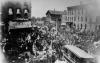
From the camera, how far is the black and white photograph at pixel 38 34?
4.50 metres

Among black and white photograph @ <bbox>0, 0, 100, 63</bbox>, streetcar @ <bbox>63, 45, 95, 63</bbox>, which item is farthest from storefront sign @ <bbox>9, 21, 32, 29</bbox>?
streetcar @ <bbox>63, 45, 95, 63</bbox>

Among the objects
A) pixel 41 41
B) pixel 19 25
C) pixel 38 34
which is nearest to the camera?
pixel 19 25

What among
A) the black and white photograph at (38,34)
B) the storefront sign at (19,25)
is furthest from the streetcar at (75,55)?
the storefront sign at (19,25)

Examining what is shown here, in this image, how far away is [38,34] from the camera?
17.5ft

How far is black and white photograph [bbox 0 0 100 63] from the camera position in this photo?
177 inches

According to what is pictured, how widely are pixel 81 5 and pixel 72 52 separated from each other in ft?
5.04

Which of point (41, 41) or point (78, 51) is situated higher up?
point (41, 41)

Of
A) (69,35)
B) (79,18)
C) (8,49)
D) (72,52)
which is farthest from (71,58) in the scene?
(8,49)

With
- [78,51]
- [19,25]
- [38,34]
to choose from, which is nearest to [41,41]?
[38,34]

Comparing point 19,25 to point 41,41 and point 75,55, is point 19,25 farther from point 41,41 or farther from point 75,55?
point 75,55

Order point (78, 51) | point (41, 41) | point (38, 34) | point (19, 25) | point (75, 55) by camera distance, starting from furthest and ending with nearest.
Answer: point (41, 41) < point (38, 34) < point (19, 25) < point (78, 51) < point (75, 55)

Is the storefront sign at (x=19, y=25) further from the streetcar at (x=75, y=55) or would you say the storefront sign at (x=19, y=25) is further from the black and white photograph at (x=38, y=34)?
the streetcar at (x=75, y=55)

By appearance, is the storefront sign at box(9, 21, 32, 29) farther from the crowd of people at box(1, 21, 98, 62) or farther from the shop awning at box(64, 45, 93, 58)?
the shop awning at box(64, 45, 93, 58)

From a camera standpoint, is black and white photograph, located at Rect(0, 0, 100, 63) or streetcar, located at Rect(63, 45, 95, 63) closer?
streetcar, located at Rect(63, 45, 95, 63)
